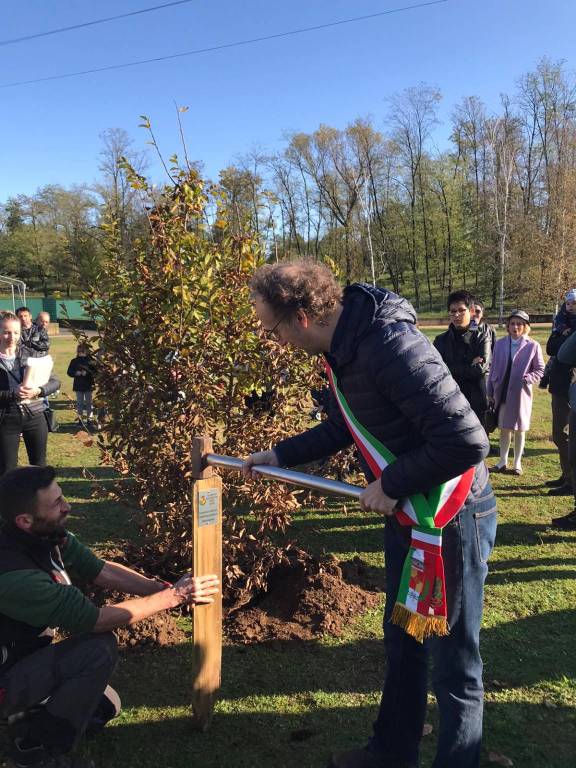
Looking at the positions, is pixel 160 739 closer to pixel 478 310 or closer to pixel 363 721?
pixel 363 721

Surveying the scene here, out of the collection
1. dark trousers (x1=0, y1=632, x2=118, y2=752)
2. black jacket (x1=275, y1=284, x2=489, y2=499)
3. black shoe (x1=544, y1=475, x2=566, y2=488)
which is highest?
black jacket (x1=275, y1=284, x2=489, y2=499)

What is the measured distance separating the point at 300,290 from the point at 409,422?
0.55 metres

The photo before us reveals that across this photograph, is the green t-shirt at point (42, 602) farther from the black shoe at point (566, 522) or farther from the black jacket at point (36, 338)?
the black jacket at point (36, 338)

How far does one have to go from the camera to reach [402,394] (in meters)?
1.75

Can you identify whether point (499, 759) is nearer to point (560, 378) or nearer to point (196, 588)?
point (196, 588)

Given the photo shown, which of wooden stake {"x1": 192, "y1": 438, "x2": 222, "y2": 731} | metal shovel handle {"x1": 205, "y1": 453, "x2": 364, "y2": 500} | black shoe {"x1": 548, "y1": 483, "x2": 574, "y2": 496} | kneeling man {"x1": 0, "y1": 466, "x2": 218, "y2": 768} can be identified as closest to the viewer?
metal shovel handle {"x1": 205, "y1": 453, "x2": 364, "y2": 500}

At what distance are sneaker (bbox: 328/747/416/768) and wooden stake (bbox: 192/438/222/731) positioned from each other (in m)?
0.61

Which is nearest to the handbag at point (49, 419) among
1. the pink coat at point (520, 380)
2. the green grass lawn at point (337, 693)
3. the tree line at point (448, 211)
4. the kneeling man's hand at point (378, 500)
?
the green grass lawn at point (337, 693)

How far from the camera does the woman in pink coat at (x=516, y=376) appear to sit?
661cm

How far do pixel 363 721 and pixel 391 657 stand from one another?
2.36ft

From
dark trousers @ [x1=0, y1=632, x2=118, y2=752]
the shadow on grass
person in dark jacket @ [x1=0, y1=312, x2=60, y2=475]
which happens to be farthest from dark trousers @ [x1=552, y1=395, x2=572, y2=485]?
dark trousers @ [x1=0, y1=632, x2=118, y2=752]

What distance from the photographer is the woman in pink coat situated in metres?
6.61

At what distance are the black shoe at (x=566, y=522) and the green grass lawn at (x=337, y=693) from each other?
591 mm

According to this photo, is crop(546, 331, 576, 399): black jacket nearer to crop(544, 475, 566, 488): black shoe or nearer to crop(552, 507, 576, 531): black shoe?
crop(544, 475, 566, 488): black shoe
